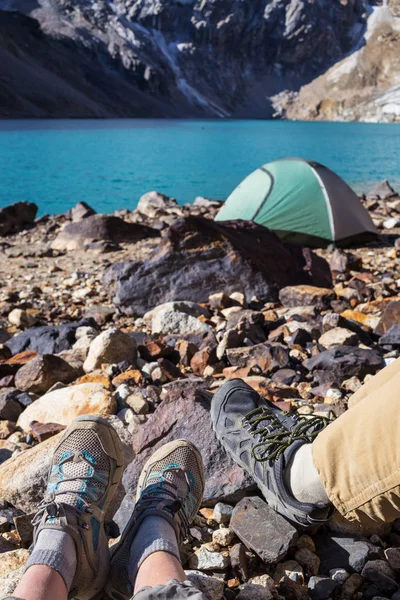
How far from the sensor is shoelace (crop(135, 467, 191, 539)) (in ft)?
6.34

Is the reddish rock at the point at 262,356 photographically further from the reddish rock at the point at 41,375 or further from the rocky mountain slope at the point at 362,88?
the rocky mountain slope at the point at 362,88

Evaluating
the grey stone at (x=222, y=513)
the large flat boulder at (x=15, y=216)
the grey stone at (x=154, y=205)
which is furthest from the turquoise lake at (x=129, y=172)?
the grey stone at (x=222, y=513)

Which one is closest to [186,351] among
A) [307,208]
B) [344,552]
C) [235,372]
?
[235,372]

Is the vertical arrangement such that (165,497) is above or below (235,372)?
above

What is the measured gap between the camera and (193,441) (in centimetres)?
255

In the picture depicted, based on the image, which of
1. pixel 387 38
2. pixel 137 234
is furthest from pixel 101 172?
pixel 387 38

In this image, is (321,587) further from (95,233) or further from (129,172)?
(129,172)

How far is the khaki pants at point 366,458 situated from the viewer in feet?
4.99

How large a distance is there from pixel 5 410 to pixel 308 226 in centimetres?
617

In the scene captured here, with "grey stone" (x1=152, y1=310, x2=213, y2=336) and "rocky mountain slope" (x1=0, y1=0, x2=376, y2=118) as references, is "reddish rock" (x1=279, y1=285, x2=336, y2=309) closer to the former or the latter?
"grey stone" (x1=152, y1=310, x2=213, y2=336)

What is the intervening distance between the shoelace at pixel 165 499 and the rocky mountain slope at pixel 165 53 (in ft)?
296

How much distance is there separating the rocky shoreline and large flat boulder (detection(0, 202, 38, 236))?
6.47 ft

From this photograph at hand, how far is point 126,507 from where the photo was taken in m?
2.22

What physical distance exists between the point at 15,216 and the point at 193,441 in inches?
391
